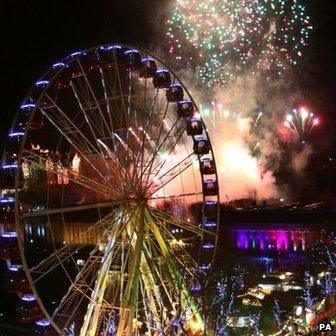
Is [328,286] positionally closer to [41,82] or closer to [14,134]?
[41,82]

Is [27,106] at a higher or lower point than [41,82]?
lower

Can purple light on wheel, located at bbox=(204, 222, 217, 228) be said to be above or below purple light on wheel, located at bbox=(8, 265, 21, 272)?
above

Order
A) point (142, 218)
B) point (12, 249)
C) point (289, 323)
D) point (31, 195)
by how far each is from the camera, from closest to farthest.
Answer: point (12, 249) → point (142, 218) → point (289, 323) → point (31, 195)

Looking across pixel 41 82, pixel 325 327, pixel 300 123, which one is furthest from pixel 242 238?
pixel 41 82

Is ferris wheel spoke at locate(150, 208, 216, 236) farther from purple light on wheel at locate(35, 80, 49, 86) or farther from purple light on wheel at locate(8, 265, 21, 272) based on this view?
purple light on wheel at locate(35, 80, 49, 86)

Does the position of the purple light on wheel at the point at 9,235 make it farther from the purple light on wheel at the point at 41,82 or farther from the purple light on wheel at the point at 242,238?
the purple light on wheel at the point at 242,238

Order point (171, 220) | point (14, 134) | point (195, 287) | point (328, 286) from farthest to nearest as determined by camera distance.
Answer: point (328, 286)
point (195, 287)
point (171, 220)
point (14, 134)

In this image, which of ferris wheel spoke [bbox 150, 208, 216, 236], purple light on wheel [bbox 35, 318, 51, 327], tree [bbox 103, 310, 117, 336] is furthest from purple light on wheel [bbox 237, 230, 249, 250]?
purple light on wheel [bbox 35, 318, 51, 327]

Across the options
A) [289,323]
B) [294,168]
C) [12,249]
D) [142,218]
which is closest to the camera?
[12,249]

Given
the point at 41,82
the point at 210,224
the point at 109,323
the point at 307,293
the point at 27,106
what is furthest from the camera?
the point at 307,293

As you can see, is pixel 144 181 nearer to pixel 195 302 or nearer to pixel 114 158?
pixel 114 158

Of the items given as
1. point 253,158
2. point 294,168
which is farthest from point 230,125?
point 294,168
